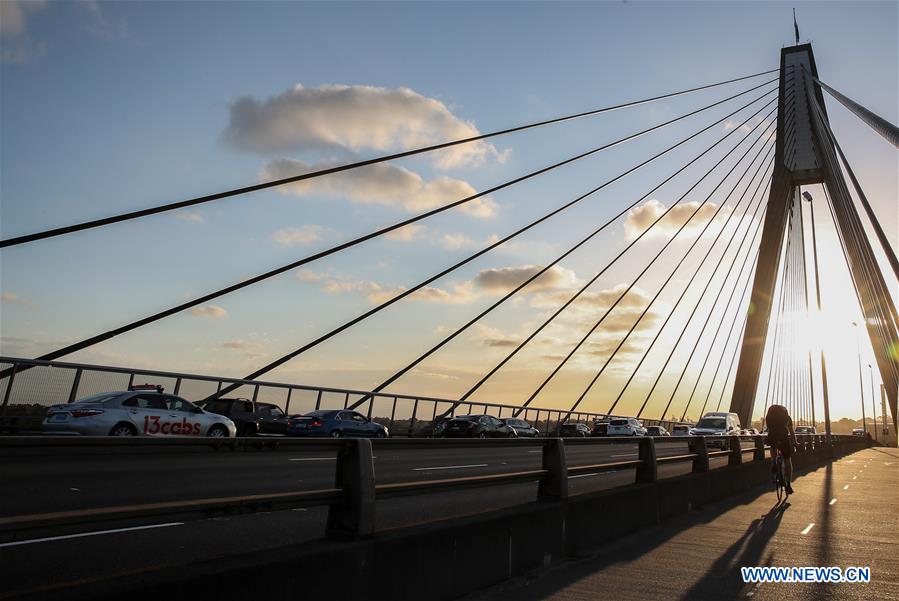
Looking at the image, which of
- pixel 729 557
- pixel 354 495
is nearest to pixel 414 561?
pixel 354 495

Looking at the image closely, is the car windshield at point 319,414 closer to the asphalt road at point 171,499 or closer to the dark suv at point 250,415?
the dark suv at point 250,415

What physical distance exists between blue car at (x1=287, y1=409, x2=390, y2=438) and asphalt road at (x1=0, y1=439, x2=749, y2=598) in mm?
11302

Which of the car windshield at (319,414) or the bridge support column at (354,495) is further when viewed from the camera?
the car windshield at (319,414)

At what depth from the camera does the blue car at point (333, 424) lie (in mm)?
28297

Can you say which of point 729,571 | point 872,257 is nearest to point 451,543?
point 729,571

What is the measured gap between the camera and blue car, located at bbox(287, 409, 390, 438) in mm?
28297

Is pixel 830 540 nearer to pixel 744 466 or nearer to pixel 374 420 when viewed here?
pixel 744 466

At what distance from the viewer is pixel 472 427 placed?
36094 millimetres

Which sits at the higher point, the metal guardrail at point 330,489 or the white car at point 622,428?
the white car at point 622,428

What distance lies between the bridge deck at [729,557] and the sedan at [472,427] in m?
21.6

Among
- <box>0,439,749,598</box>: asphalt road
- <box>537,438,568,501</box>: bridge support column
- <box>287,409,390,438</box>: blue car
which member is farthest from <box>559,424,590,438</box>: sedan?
<box>537,438,568,501</box>: bridge support column

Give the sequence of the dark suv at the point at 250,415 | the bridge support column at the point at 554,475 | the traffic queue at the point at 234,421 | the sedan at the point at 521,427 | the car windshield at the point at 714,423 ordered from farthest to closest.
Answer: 1. the sedan at the point at 521,427
2. the car windshield at the point at 714,423
3. the dark suv at the point at 250,415
4. the traffic queue at the point at 234,421
5. the bridge support column at the point at 554,475

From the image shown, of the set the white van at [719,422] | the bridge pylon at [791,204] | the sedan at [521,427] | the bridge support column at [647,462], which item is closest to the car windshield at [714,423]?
the white van at [719,422]

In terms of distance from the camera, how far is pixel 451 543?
6.09 meters
